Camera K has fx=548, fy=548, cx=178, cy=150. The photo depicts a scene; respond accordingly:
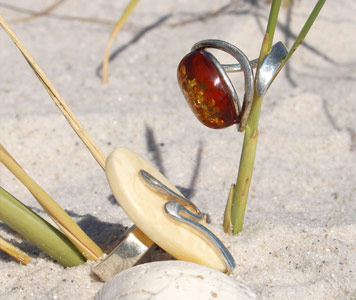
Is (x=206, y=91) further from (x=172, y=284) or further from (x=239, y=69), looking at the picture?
(x=172, y=284)

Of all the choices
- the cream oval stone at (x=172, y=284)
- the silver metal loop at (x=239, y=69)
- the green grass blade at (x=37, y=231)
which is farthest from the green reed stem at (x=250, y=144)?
the green grass blade at (x=37, y=231)

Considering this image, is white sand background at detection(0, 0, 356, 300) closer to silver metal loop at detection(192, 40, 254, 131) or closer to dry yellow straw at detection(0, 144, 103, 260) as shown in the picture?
dry yellow straw at detection(0, 144, 103, 260)

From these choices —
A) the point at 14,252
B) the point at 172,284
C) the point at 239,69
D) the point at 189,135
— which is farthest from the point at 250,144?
the point at 189,135

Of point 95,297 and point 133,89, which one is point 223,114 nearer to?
point 95,297

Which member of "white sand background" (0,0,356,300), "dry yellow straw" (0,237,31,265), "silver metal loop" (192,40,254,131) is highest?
"silver metal loop" (192,40,254,131)

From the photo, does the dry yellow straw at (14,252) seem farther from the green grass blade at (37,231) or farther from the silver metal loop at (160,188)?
the silver metal loop at (160,188)

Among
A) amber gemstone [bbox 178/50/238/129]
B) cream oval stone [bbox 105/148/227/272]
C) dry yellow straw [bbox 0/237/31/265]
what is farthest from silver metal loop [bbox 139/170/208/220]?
dry yellow straw [bbox 0/237/31/265]
